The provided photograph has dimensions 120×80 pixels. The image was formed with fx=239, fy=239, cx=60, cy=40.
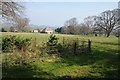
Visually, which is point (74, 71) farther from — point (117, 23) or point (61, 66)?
point (117, 23)

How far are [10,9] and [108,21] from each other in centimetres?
5901

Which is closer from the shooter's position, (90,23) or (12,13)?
(12,13)

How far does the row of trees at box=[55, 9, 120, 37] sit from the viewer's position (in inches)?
3137

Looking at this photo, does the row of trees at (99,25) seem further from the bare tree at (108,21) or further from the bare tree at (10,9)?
the bare tree at (10,9)

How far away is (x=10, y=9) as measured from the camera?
28.7m

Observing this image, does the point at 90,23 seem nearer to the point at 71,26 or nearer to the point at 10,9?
the point at 71,26

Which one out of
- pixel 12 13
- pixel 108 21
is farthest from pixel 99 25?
pixel 12 13

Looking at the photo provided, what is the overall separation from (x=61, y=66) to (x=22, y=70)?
2.57m

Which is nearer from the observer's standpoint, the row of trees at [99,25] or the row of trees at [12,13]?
the row of trees at [12,13]

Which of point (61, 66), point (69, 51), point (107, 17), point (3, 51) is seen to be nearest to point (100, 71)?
point (61, 66)

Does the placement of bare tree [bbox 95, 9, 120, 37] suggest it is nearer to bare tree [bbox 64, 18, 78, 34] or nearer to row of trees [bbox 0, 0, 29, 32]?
bare tree [bbox 64, 18, 78, 34]

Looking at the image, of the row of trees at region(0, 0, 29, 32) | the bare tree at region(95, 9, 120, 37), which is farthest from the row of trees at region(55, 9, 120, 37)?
the row of trees at region(0, 0, 29, 32)

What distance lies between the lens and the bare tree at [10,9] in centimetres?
2809

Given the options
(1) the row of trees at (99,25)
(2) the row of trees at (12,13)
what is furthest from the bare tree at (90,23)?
(2) the row of trees at (12,13)
